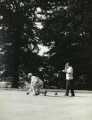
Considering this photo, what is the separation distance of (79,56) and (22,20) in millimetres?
5033

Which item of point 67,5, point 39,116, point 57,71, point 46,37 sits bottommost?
point 39,116

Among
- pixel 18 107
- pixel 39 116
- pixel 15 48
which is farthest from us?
pixel 15 48

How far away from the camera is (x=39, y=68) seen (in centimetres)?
4091

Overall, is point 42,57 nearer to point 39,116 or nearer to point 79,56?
point 79,56

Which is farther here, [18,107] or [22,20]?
[22,20]

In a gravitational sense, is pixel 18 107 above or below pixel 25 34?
below

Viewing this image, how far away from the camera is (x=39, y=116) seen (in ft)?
52.3

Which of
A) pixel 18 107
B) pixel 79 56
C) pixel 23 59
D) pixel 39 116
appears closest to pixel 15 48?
pixel 23 59

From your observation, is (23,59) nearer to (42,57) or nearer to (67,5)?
(42,57)

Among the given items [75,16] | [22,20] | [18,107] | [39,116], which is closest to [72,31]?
[75,16]

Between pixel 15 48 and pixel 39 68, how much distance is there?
2871 mm

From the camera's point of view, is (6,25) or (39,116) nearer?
(39,116)

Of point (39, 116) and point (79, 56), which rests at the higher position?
point (79, 56)

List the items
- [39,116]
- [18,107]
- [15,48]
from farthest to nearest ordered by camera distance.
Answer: [15,48], [18,107], [39,116]
